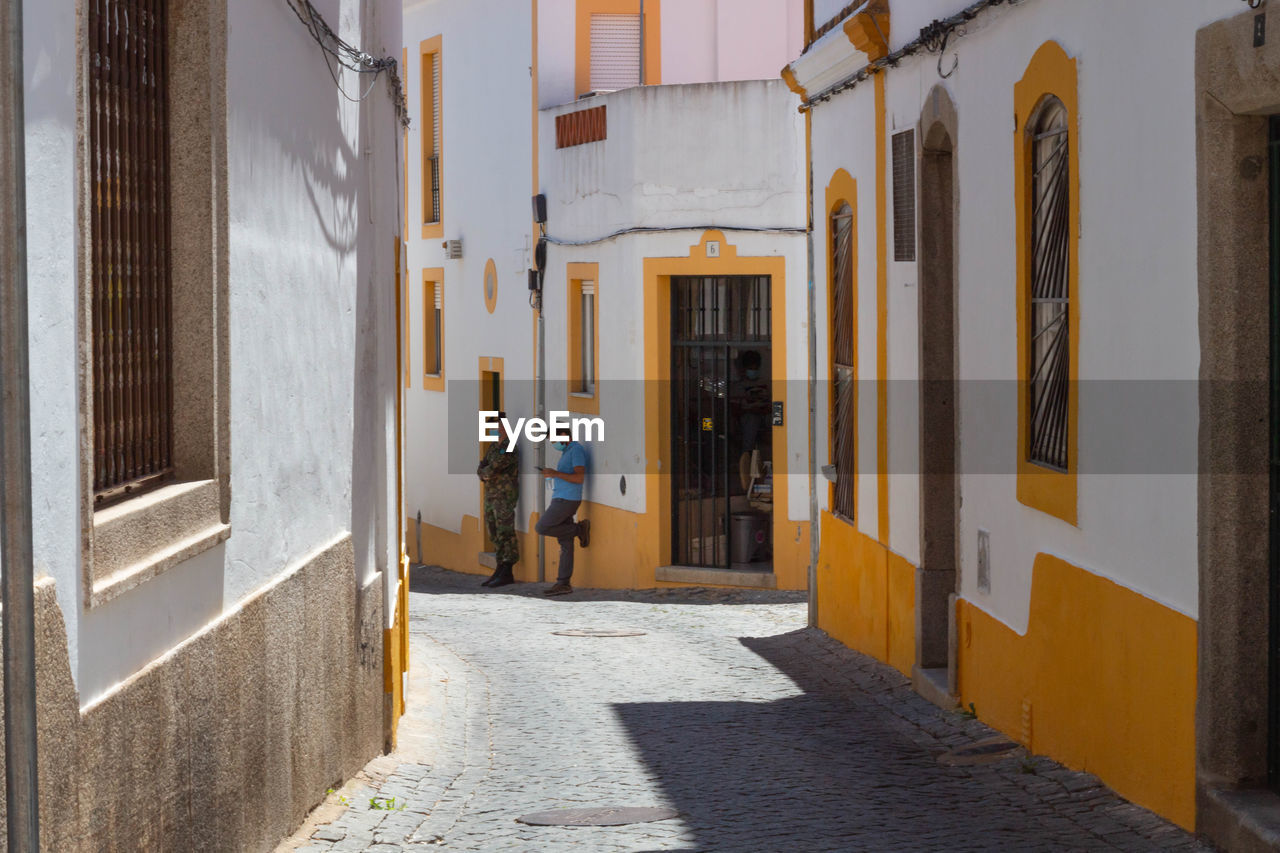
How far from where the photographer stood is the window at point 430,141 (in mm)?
25609

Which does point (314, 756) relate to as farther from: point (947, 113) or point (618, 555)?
point (618, 555)

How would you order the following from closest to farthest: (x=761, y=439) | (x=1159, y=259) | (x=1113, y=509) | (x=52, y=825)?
(x=52, y=825) < (x=1159, y=259) < (x=1113, y=509) < (x=761, y=439)

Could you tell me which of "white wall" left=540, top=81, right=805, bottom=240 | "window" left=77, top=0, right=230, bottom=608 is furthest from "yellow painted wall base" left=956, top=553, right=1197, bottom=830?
"white wall" left=540, top=81, right=805, bottom=240

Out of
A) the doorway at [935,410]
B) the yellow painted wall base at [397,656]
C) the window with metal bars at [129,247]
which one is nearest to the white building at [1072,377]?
the doorway at [935,410]

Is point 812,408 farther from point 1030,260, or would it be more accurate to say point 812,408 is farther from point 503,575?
point 503,575

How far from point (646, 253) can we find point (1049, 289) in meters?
11.1

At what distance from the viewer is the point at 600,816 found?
7836mm

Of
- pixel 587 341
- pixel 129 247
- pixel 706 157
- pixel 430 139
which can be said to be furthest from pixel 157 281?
pixel 430 139

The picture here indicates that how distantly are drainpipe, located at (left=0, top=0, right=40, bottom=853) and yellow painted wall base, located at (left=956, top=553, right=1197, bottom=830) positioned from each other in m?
4.58

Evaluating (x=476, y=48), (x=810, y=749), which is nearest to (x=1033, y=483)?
(x=810, y=749)

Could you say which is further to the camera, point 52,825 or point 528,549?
point 528,549

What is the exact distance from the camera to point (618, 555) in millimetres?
20000

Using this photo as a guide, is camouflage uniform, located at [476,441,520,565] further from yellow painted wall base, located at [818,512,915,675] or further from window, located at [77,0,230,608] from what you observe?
window, located at [77,0,230,608]

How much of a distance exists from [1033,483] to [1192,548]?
222 centimetres
